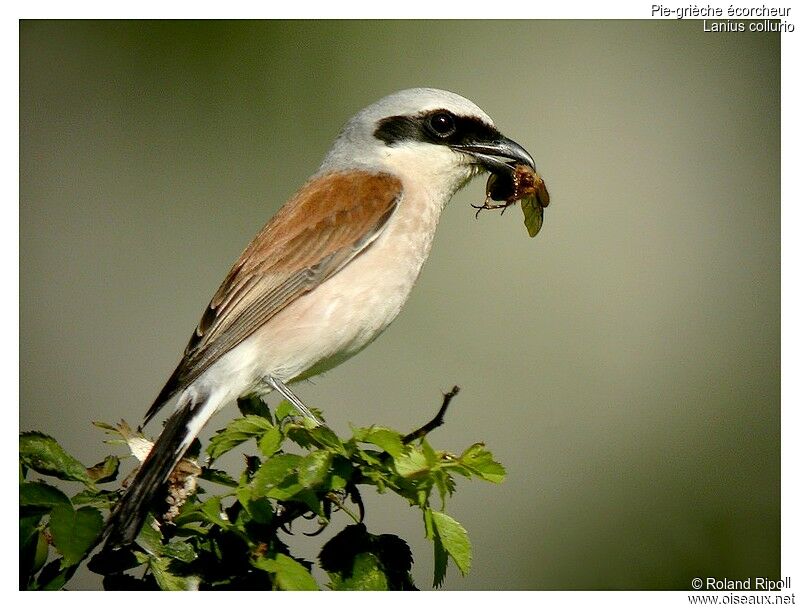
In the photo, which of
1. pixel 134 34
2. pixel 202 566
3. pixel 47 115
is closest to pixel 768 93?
pixel 134 34

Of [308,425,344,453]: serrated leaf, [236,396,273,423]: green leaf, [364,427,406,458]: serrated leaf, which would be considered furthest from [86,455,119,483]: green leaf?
[236,396,273,423]: green leaf

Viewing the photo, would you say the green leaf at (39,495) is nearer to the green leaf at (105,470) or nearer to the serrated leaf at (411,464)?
the green leaf at (105,470)

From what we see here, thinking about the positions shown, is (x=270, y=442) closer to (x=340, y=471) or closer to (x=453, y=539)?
(x=340, y=471)

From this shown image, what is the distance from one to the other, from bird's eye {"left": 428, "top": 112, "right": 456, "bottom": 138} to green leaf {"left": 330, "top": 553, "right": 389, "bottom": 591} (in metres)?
1.46

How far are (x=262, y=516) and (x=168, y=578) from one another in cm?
21

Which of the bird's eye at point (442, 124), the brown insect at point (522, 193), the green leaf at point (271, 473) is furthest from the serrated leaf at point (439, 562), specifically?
the bird's eye at point (442, 124)

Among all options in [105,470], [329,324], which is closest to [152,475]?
[105,470]

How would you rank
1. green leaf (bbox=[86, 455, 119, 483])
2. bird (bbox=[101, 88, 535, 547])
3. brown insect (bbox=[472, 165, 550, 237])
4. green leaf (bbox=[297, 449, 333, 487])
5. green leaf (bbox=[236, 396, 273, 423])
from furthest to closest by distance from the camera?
1. brown insect (bbox=[472, 165, 550, 237])
2. green leaf (bbox=[236, 396, 273, 423])
3. bird (bbox=[101, 88, 535, 547])
4. green leaf (bbox=[86, 455, 119, 483])
5. green leaf (bbox=[297, 449, 333, 487])

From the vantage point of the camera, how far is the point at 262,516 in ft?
5.27

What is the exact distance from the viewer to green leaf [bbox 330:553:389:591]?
1676 millimetres

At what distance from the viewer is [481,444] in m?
1.69

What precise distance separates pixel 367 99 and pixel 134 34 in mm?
1093

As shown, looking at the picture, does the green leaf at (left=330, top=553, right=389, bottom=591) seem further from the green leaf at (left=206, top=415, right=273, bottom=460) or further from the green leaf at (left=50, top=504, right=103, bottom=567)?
the green leaf at (left=50, top=504, right=103, bottom=567)

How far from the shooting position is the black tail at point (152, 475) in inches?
62.9
